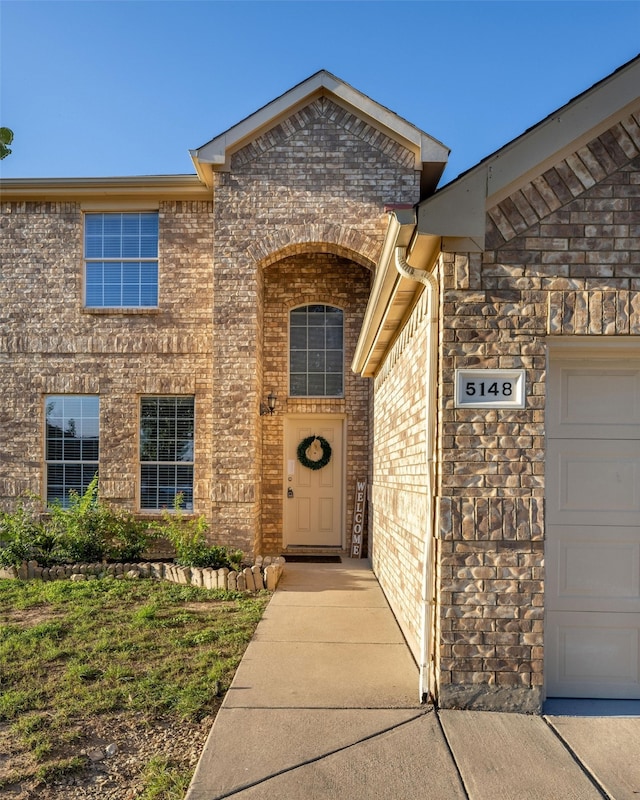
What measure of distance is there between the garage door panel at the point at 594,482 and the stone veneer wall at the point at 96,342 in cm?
687

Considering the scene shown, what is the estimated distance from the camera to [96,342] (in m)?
10.3

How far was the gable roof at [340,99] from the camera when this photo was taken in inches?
370

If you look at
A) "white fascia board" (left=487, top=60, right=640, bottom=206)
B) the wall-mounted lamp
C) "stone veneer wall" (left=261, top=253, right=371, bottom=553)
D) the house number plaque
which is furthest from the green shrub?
"white fascia board" (left=487, top=60, right=640, bottom=206)

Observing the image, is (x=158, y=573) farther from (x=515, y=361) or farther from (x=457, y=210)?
(x=457, y=210)

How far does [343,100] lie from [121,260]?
14.8ft

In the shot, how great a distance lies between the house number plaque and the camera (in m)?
4.07

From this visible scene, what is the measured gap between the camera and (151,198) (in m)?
10.2

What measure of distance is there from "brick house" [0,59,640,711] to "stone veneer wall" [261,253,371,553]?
40 mm

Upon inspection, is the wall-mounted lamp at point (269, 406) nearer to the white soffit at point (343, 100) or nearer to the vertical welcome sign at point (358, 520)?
the vertical welcome sign at point (358, 520)

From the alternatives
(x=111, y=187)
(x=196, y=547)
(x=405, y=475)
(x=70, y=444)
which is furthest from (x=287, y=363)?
(x=405, y=475)

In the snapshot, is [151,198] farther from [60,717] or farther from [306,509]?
[60,717]

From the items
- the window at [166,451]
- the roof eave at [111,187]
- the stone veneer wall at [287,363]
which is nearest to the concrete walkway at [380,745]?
the window at [166,451]

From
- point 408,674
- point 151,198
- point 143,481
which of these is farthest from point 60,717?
point 151,198

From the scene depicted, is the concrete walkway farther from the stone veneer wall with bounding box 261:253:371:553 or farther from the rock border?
the stone veneer wall with bounding box 261:253:371:553
